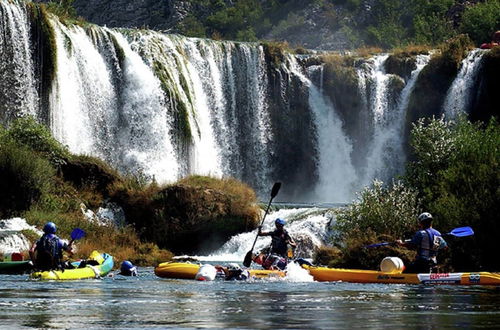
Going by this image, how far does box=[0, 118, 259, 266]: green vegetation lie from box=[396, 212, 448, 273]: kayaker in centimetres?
1407

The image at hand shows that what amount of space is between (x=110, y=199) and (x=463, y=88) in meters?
22.8

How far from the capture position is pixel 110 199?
4419 centimetres

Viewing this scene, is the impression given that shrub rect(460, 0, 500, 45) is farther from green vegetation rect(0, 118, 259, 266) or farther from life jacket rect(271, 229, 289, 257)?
life jacket rect(271, 229, 289, 257)

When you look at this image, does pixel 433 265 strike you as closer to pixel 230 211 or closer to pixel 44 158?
pixel 230 211

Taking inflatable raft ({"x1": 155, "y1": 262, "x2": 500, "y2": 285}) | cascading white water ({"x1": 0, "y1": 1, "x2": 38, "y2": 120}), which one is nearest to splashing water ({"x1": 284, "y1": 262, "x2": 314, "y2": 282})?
inflatable raft ({"x1": 155, "y1": 262, "x2": 500, "y2": 285})

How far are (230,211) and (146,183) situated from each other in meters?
3.92

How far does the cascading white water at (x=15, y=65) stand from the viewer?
47.9 metres

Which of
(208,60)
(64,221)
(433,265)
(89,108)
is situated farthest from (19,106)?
(433,265)

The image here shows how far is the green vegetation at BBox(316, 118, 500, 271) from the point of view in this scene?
102 feet

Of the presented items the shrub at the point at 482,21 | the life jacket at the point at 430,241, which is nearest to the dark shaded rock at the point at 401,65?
the shrub at the point at 482,21

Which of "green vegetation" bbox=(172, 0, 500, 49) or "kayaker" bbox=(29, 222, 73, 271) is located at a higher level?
"green vegetation" bbox=(172, 0, 500, 49)

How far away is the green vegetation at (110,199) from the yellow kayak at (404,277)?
12301 mm

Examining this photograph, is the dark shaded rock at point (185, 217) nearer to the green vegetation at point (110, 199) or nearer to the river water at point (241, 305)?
the green vegetation at point (110, 199)

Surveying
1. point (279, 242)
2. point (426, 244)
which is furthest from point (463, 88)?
point (426, 244)
